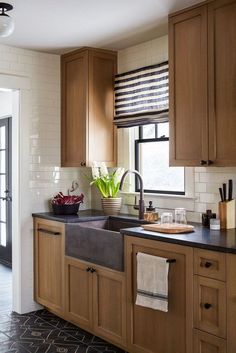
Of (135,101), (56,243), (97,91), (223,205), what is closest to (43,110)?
(97,91)

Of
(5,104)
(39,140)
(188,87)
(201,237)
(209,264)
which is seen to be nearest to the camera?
(209,264)

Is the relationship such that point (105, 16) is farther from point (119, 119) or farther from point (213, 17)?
point (119, 119)

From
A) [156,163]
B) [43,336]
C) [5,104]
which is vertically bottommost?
[43,336]

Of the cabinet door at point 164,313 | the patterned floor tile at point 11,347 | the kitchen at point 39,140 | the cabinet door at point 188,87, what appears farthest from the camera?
the kitchen at point 39,140

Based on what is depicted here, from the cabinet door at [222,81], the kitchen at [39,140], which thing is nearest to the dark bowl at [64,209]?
the kitchen at [39,140]

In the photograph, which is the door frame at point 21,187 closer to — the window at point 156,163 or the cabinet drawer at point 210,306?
the window at point 156,163

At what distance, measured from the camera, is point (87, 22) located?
11.1 ft

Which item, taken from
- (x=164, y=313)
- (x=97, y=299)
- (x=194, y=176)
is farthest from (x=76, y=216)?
(x=164, y=313)

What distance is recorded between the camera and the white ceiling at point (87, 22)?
3020mm

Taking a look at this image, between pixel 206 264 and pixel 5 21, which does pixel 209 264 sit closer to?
pixel 206 264

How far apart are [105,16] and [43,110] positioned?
1316 millimetres

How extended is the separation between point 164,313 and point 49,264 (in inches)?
59.9

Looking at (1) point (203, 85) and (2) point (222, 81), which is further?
(1) point (203, 85)

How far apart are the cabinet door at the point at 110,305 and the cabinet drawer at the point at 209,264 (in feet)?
2.37
